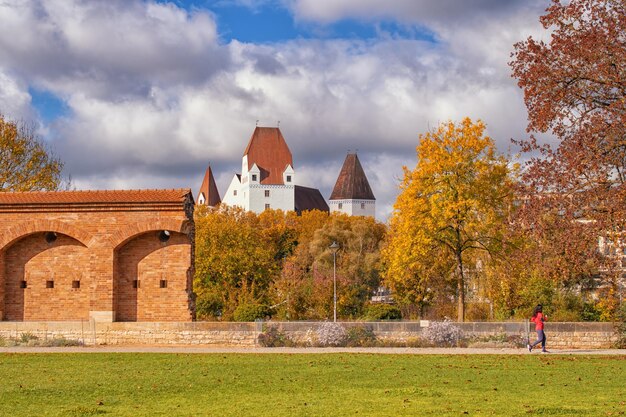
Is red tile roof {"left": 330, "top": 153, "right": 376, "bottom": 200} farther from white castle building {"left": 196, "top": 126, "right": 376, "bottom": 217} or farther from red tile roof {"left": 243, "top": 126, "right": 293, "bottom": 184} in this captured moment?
red tile roof {"left": 243, "top": 126, "right": 293, "bottom": 184}

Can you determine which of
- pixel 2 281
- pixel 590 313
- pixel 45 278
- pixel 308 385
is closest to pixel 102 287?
pixel 45 278

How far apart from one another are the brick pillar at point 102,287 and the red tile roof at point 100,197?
168 cm

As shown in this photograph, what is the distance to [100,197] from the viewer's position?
94.6 ft

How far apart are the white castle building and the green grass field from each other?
120 meters

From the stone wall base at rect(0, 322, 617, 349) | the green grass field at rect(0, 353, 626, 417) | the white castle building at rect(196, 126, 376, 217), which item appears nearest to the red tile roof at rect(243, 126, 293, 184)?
the white castle building at rect(196, 126, 376, 217)

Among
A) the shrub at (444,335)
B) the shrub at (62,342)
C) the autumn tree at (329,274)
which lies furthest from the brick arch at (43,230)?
the autumn tree at (329,274)

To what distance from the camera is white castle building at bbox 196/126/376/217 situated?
143875mm

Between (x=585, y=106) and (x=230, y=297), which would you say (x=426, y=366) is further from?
(x=230, y=297)

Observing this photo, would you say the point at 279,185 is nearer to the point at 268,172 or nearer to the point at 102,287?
the point at 268,172

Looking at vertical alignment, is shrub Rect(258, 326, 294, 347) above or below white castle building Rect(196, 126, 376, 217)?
below

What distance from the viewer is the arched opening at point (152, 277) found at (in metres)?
28.8

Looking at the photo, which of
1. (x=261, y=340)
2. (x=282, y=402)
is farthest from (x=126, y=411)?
(x=261, y=340)

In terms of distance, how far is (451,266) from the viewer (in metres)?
39.7

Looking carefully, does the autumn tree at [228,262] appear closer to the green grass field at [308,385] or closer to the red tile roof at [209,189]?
the green grass field at [308,385]
